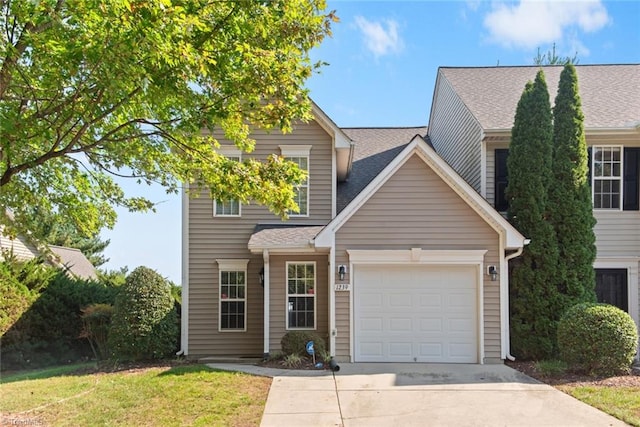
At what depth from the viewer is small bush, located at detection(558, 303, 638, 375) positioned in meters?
9.52

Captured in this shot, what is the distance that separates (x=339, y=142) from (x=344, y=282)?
3.78 m

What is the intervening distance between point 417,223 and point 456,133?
5333 mm

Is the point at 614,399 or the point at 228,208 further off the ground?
the point at 228,208

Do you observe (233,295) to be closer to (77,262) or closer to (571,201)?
(571,201)

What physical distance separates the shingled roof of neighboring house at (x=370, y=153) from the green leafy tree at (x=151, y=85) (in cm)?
607

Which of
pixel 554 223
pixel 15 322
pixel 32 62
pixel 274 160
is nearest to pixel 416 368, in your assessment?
pixel 554 223

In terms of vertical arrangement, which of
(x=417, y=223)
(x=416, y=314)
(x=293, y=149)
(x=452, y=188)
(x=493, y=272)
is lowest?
(x=416, y=314)

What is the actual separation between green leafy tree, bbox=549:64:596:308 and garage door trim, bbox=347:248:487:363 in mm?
1957

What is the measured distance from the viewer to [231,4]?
6992 mm

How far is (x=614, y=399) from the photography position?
26.2 feet

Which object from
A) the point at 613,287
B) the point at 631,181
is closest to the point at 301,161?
the point at 631,181

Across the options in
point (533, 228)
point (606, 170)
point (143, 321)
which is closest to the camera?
point (533, 228)

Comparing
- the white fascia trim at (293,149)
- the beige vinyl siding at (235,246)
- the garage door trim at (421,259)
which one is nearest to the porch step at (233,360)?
the beige vinyl siding at (235,246)

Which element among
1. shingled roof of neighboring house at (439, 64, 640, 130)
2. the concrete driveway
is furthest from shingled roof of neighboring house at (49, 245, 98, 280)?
shingled roof of neighboring house at (439, 64, 640, 130)
